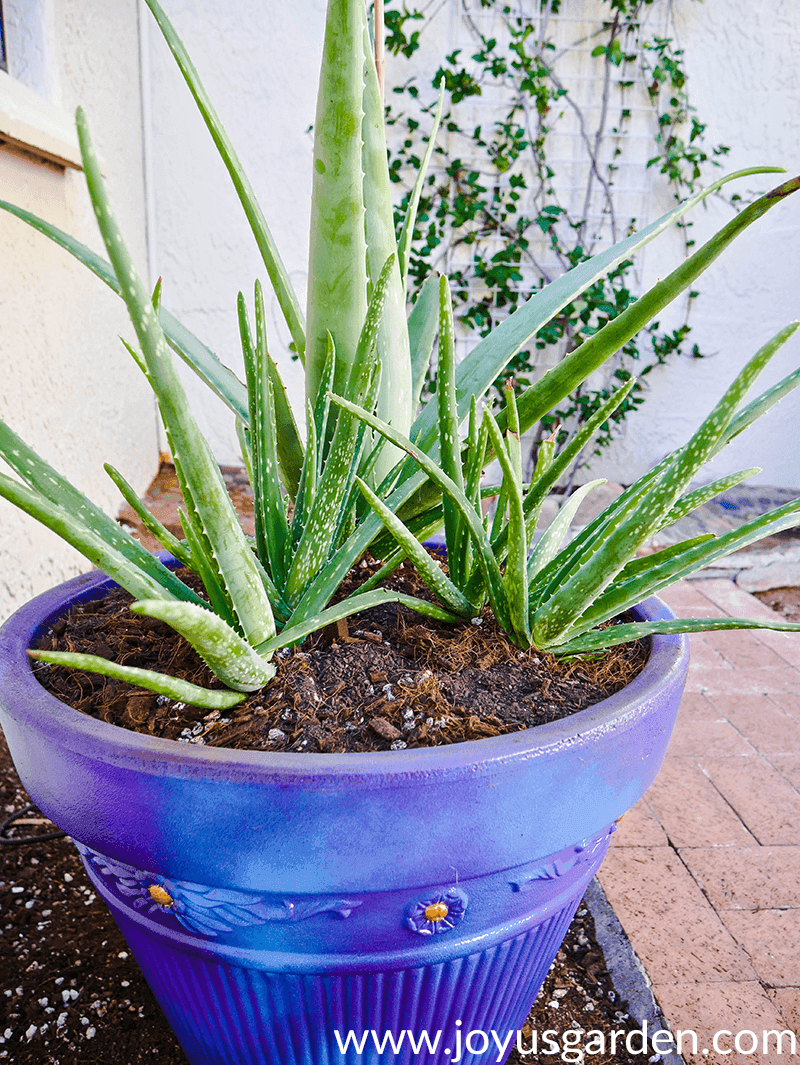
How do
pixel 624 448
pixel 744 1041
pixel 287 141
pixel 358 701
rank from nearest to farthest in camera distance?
pixel 358 701, pixel 744 1041, pixel 287 141, pixel 624 448

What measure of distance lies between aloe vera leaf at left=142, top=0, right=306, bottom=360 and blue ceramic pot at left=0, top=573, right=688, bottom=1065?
1.28ft

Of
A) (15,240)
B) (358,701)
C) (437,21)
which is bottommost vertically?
(358,701)

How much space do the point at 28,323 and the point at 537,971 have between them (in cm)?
151

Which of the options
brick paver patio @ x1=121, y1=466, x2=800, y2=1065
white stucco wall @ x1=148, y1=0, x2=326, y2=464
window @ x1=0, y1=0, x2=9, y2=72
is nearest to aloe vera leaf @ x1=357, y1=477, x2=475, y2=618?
brick paver patio @ x1=121, y1=466, x2=800, y2=1065

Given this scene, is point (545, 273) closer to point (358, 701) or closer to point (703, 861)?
point (703, 861)

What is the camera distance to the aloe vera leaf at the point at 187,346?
2.26ft

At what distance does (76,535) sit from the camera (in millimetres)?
450

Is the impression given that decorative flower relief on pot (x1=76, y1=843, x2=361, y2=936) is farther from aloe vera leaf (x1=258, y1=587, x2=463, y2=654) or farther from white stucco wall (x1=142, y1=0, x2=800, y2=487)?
white stucco wall (x1=142, y1=0, x2=800, y2=487)

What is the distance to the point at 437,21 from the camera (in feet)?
9.87

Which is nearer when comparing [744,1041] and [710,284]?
[744,1041]

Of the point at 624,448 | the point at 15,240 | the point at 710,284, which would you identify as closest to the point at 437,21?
the point at 710,284

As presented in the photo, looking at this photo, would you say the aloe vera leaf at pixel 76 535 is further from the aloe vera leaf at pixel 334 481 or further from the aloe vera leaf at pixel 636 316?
the aloe vera leaf at pixel 636 316

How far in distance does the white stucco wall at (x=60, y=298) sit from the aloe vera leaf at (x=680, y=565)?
118 centimetres

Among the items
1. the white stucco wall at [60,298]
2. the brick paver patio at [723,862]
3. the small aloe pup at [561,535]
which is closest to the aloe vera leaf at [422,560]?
the small aloe pup at [561,535]
